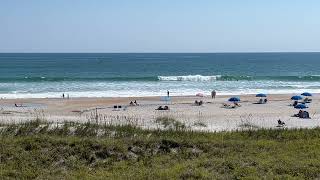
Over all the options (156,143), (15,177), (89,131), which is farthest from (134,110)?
(15,177)

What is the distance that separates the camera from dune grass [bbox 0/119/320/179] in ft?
32.1

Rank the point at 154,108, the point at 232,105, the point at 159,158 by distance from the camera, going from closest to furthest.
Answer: the point at 159,158, the point at 154,108, the point at 232,105

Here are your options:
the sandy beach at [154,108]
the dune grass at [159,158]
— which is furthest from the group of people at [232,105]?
the dune grass at [159,158]

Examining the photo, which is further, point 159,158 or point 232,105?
point 232,105

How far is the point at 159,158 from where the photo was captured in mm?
11242

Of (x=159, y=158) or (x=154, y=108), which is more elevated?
(x=159, y=158)

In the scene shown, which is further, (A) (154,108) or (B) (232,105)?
(B) (232,105)

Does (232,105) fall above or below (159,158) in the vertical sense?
below

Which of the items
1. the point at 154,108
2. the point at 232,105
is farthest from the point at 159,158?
the point at 232,105

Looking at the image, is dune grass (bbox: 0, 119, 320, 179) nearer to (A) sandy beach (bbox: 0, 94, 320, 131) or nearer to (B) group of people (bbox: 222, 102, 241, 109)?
(A) sandy beach (bbox: 0, 94, 320, 131)

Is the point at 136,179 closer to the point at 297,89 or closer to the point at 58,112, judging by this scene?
the point at 58,112

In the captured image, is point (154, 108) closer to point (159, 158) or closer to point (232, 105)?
point (232, 105)

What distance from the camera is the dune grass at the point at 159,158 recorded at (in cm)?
A: 978

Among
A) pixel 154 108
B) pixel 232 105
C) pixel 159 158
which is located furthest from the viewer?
pixel 232 105
